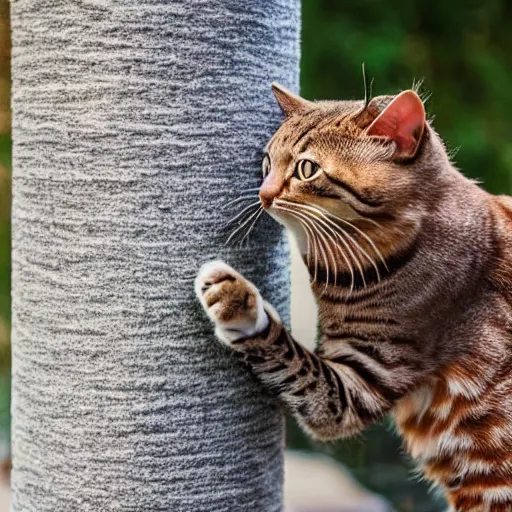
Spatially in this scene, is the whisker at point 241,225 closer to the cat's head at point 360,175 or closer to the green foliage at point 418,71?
the cat's head at point 360,175

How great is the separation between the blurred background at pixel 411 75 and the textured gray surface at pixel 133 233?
2.26ft

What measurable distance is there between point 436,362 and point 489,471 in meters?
0.13

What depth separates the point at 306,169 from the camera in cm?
74

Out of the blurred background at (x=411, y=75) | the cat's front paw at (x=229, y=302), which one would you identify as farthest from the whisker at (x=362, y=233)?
the blurred background at (x=411, y=75)

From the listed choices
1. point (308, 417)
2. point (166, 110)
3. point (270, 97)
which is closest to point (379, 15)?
point (270, 97)

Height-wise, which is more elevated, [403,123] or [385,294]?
[403,123]

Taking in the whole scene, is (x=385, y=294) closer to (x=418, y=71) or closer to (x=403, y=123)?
(x=403, y=123)

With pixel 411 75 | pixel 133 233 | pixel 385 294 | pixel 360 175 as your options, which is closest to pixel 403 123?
pixel 360 175

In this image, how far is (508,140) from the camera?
1.51 meters

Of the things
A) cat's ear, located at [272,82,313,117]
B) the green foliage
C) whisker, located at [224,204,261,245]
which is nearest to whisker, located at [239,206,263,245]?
whisker, located at [224,204,261,245]

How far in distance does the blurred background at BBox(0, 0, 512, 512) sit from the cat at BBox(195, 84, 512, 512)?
66cm

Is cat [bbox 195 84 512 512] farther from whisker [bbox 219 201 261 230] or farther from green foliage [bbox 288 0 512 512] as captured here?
green foliage [bbox 288 0 512 512]

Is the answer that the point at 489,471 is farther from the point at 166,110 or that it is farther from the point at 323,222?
the point at 166,110

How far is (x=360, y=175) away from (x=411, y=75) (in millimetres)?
852
